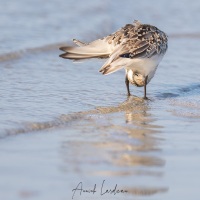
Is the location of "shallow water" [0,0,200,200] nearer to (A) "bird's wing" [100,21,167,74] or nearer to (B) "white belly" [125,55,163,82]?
(B) "white belly" [125,55,163,82]

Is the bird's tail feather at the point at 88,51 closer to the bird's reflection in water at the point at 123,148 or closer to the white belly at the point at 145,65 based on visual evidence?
the white belly at the point at 145,65

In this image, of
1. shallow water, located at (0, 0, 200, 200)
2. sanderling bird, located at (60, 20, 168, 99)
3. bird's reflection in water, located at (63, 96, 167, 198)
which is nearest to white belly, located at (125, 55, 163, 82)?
sanderling bird, located at (60, 20, 168, 99)

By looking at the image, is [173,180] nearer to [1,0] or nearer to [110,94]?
[110,94]

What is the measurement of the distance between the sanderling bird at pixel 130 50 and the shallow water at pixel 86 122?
1.06 ft

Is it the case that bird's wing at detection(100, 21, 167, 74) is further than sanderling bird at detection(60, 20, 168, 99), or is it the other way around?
sanderling bird at detection(60, 20, 168, 99)

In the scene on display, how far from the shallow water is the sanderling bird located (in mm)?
322

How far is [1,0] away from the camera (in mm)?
13133

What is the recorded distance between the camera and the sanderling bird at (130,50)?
24.2ft

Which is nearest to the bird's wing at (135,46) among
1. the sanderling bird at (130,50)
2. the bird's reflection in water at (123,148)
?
the sanderling bird at (130,50)

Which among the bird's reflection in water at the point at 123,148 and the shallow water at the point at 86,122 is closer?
the shallow water at the point at 86,122

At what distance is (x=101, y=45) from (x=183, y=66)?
2.11 m

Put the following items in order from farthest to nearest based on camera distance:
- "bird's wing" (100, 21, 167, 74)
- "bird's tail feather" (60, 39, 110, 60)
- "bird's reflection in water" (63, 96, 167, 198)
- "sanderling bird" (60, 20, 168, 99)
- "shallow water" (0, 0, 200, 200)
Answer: "bird's tail feather" (60, 39, 110, 60) → "sanderling bird" (60, 20, 168, 99) → "bird's wing" (100, 21, 167, 74) → "bird's reflection in water" (63, 96, 167, 198) → "shallow water" (0, 0, 200, 200)

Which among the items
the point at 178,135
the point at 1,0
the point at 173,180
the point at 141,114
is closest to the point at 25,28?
the point at 1,0

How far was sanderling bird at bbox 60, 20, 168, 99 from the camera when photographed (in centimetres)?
736
